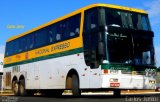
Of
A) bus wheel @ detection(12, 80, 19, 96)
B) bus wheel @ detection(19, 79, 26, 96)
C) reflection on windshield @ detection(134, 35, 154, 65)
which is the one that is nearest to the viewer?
reflection on windshield @ detection(134, 35, 154, 65)

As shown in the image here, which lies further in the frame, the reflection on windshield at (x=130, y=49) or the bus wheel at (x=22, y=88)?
the bus wheel at (x=22, y=88)

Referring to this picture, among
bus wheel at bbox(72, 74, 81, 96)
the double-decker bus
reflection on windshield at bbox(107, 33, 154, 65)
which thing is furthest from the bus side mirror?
bus wheel at bbox(72, 74, 81, 96)

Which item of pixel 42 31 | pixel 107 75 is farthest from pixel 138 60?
pixel 42 31

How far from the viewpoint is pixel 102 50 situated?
1537 centimetres

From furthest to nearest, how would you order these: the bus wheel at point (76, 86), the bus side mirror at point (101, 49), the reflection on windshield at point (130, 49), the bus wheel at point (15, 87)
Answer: the bus wheel at point (15, 87) → the bus wheel at point (76, 86) → the reflection on windshield at point (130, 49) → the bus side mirror at point (101, 49)

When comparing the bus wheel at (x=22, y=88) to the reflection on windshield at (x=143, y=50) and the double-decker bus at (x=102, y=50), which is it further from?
the reflection on windshield at (x=143, y=50)

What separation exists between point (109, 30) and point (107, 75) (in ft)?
6.10

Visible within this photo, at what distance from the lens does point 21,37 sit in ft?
80.5

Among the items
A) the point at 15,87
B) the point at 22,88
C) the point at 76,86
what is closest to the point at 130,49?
the point at 76,86

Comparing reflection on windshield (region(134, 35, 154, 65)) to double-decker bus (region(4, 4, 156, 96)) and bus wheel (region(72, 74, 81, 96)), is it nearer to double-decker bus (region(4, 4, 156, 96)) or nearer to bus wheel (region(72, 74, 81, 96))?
double-decker bus (region(4, 4, 156, 96))

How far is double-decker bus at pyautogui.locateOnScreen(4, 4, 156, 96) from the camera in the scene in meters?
15.7

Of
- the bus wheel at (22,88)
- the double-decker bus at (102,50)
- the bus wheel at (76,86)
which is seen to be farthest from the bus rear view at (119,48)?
the bus wheel at (22,88)

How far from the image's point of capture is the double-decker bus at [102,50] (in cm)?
1569

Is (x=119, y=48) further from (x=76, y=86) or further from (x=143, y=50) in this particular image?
(x=76, y=86)
